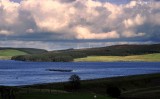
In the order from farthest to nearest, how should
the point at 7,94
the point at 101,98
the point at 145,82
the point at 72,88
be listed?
the point at 145,82 → the point at 72,88 → the point at 101,98 → the point at 7,94

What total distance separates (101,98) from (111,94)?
13.4 metres

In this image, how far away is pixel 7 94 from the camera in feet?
Result: 167

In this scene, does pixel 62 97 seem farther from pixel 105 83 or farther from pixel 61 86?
pixel 105 83

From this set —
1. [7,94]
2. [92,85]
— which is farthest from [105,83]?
[7,94]

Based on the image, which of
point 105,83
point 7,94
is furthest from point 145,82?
point 7,94

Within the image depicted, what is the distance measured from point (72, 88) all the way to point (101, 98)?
2981 centimetres

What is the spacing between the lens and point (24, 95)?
62.4 meters

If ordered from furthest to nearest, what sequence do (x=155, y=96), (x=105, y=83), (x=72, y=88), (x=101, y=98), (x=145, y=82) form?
(x=145, y=82) → (x=105, y=83) → (x=72, y=88) → (x=155, y=96) → (x=101, y=98)

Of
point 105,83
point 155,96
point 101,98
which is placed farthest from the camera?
point 105,83

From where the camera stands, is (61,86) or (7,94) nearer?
(7,94)

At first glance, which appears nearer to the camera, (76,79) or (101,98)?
(101,98)

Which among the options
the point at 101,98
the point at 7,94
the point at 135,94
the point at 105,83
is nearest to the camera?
the point at 7,94

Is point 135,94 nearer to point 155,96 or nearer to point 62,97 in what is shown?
point 155,96

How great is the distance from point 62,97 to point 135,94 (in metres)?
19.8
